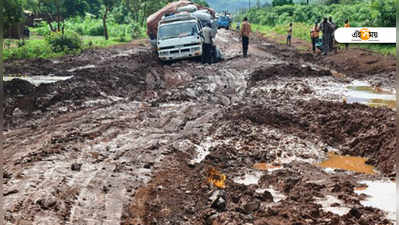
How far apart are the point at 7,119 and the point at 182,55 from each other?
9.66m

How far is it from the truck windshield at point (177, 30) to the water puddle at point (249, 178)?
41.9 feet

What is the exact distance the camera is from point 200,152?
27.0 ft

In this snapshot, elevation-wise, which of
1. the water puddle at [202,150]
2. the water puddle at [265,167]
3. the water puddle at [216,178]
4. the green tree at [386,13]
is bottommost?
the water puddle at [265,167]

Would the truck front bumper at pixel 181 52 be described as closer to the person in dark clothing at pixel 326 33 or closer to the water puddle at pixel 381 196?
the person in dark clothing at pixel 326 33

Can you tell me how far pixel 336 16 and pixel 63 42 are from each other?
71.9ft

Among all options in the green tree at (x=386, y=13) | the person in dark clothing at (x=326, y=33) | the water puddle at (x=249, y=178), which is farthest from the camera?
the green tree at (x=386, y=13)

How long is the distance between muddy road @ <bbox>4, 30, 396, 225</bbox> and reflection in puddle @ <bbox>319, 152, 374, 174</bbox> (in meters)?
0.03

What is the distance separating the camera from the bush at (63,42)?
27.7 meters

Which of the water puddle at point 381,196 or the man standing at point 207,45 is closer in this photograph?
the water puddle at point 381,196

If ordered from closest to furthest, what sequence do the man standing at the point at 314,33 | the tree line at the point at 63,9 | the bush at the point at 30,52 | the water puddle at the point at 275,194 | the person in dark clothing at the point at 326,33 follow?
the water puddle at the point at 275,194 → the tree line at the point at 63,9 → the person in dark clothing at the point at 326,33 → the man standing at the point at 314,33 → the bush at the point at 30,52

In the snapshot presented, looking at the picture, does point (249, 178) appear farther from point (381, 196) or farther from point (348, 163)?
point (348, 163)

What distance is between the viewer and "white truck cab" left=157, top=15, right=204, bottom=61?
1905 cm

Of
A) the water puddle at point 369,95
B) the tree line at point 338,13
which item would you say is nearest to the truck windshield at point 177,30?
the water puddle at point 369,95

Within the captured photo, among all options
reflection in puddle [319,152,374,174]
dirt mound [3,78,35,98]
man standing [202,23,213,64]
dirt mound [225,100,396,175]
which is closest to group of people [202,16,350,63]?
man standing [202,23,213,64]
